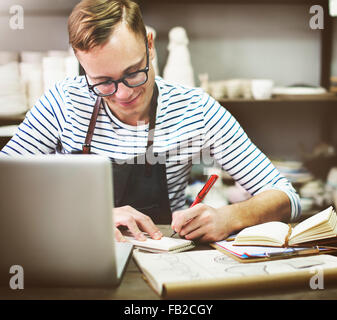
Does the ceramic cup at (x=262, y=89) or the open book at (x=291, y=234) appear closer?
the open book at (x=291, y=234)

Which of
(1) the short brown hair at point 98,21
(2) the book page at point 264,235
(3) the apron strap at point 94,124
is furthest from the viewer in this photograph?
(3) the apron strap at point 94,124

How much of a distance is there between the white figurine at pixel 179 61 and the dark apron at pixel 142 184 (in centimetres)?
90

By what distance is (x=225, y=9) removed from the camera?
2.50 m

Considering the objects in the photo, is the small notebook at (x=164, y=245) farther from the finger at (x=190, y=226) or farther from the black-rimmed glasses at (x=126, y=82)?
the black-rimmed glasses at (x=126, y=82)

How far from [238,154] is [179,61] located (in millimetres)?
998

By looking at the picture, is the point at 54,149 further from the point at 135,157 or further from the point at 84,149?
the point at 135,157

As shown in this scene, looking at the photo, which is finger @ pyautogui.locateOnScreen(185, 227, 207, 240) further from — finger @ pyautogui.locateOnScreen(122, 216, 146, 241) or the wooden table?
the wooden table

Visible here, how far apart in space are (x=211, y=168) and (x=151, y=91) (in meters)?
0.99

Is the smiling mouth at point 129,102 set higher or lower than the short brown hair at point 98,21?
lower

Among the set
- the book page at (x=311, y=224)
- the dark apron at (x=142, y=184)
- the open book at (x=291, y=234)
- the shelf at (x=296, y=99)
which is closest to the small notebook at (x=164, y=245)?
the open book at (x=291, y=234)

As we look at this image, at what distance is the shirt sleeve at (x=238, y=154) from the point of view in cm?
141

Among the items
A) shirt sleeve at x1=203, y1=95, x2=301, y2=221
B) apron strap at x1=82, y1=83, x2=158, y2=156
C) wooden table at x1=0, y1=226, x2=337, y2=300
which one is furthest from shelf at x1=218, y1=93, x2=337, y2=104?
wooden table at x1=0, y1=226, x2=337, y2=300

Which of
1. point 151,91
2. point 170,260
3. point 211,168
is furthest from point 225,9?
point 170,260

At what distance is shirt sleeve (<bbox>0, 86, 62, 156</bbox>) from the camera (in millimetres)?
1477
